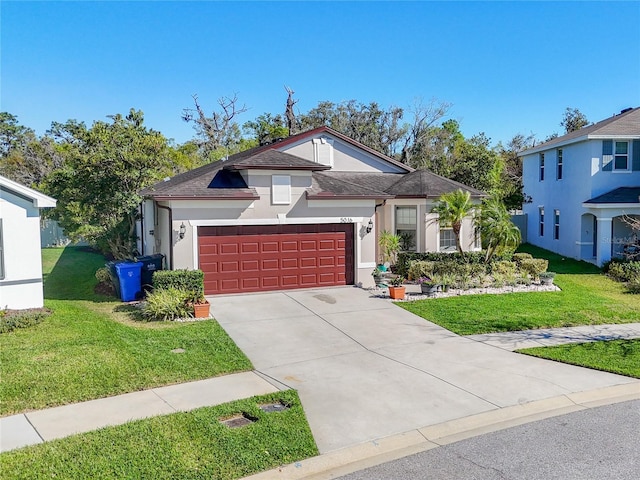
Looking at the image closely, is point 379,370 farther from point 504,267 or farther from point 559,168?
point 559,168

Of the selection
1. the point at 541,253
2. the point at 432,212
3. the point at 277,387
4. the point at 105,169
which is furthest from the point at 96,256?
the point at 541,253

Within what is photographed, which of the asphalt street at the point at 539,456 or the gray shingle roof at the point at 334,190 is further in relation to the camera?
the gray shingle roof at the point at 334,190

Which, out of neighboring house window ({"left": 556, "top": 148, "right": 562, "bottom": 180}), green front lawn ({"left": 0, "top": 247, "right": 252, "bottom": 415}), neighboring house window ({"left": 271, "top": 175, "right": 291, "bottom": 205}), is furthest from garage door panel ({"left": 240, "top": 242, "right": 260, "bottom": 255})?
neighboring house window ({"left": 556, "top": 148, "right": 562, "bottom": 180})

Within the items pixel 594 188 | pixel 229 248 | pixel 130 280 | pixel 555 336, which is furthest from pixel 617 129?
pixel 130 280

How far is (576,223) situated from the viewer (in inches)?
956

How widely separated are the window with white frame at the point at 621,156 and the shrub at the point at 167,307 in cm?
1976

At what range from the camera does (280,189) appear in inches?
656

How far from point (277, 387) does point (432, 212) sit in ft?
38.7

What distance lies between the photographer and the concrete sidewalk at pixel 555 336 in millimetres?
11453

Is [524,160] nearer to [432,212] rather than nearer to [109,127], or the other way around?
[432,212]

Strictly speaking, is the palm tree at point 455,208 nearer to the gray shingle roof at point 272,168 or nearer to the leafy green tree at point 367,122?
the gray shingle roof at point 272,168

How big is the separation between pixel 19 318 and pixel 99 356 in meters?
3.77

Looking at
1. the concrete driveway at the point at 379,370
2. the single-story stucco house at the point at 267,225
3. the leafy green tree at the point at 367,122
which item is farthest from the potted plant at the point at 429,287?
the leafy green tree at the point at 367,122

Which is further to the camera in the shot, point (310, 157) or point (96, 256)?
point (96, 256)
